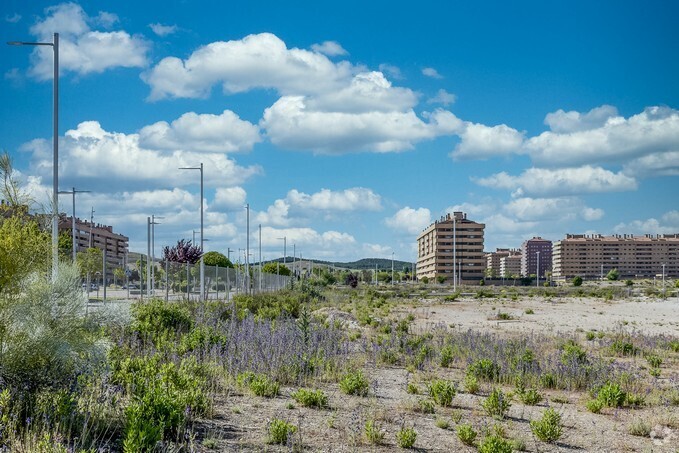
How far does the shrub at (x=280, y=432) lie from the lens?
777cm

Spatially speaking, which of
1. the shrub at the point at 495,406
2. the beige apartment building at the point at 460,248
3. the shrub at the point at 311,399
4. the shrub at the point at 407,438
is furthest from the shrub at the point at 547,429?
the beige apartment building at the point at 460,248

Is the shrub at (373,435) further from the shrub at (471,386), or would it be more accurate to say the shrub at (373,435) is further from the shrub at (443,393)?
the shrub at (471,386)

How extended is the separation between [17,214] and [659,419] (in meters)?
8.94

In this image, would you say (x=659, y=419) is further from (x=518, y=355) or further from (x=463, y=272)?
(x=463, y=272)

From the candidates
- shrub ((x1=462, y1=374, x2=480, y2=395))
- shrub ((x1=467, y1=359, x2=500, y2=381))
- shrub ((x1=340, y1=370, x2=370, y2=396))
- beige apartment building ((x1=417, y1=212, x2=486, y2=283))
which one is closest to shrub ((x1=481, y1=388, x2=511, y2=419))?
shrub ((x1=462, y1=374, x2=480, y2=395))

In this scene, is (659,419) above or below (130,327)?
below

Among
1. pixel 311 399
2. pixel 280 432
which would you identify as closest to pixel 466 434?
pixel 280 432

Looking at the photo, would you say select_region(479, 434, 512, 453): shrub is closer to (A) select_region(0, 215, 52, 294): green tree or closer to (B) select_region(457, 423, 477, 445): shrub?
(B) select_region(457, 423, 477, 445): shrub

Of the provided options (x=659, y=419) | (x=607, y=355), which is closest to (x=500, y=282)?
(x=607, y=355)

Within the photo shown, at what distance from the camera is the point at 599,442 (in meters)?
9.00

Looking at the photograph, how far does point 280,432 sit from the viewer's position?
7.76 meters

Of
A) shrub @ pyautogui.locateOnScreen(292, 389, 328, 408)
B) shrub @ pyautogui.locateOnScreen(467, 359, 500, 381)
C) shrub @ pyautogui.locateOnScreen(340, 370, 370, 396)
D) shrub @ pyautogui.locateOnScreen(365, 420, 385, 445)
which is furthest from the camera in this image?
shrub @ pyautogui.locateOnScreen(467, 359, 500, 381)

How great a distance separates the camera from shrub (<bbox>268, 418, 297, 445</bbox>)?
7.77 meters

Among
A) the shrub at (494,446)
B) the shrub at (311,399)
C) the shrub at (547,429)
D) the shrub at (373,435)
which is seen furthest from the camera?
the shrub at (311,399)
